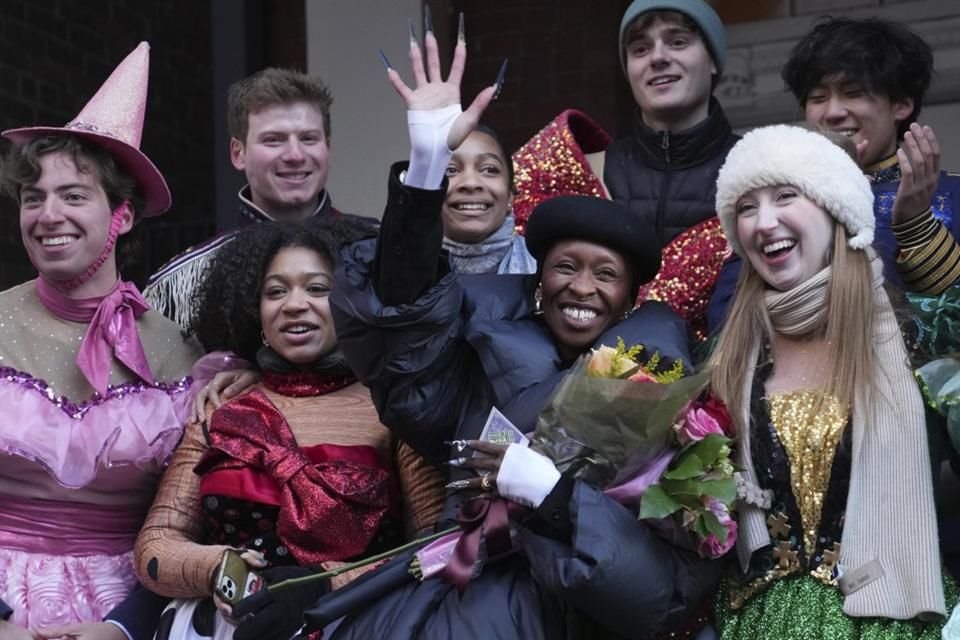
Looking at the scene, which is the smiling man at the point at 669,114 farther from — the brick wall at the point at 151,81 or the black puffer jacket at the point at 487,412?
the brick wall at the point at 151,81

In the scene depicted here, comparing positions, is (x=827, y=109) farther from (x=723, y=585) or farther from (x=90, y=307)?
(x=90, y=307)

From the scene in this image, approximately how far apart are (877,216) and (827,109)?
0.39 m

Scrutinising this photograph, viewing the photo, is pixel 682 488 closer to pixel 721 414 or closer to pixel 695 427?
pixel 695 427

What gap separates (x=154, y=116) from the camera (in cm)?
1001

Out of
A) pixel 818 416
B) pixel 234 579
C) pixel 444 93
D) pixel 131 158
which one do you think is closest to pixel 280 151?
pixel 131 158

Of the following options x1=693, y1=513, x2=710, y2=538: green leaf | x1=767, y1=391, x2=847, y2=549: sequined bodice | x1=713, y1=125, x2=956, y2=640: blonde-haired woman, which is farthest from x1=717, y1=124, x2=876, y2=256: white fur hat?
x1=693, y1=513, x2=710, y2=538: green leaf

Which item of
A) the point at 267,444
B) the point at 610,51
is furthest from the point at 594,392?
the point at 610,51

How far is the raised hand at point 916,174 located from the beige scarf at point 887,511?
14.1 inches

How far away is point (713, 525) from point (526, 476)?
43 cm

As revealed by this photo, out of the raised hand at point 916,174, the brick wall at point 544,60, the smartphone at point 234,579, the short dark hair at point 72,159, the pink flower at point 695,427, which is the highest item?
the brick wall at point 544,60

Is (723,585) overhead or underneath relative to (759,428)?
underneath

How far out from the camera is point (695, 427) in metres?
4.09

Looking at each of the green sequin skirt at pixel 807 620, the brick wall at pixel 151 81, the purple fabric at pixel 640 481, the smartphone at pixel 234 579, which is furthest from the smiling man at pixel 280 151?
the brick wall at pixel 151 81

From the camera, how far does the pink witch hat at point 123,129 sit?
5086 millimetres
